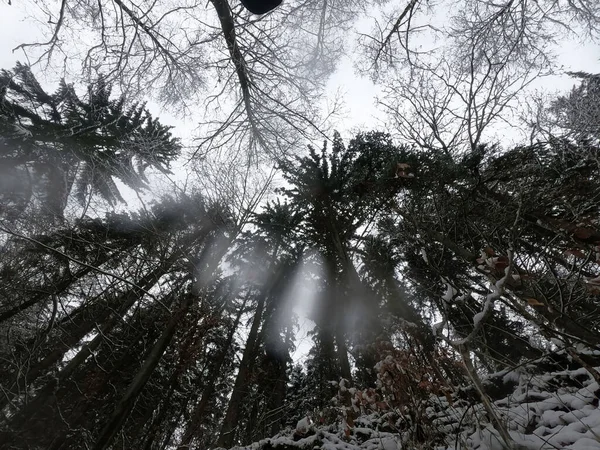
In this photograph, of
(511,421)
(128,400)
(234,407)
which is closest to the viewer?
(511,421)

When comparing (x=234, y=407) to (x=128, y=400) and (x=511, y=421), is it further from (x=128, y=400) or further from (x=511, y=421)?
(x=511, y=421)

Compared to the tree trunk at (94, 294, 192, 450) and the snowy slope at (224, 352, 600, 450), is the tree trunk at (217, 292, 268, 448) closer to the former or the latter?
the tree trunk at (94, 294, 192, 450)

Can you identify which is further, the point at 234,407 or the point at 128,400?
the point at 234,407

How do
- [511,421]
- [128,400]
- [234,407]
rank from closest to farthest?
[511,421] < [128,400] < [234,407]

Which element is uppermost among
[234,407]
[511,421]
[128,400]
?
[234,407]

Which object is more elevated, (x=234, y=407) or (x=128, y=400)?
(x=234, y=407)

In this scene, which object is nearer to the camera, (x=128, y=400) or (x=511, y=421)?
(x=511, y=421)

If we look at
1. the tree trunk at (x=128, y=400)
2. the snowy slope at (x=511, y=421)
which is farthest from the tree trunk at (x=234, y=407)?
the snowy slope at (x=511, y=421)

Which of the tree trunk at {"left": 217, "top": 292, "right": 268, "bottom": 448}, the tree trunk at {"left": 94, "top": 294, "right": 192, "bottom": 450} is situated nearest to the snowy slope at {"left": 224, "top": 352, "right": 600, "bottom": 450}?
the tree trunk at {"left": 94, "top": 294, "right": 192, "bottom": 450}

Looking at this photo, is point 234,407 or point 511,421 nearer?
point 511,421

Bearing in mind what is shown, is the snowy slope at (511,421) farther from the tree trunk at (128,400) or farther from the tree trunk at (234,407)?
the tree trunk at (234,407)

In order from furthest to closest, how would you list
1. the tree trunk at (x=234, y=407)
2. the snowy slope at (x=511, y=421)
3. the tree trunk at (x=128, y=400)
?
the tree trunk at (x=234, y=407) < the tree trunk at (x=128, y=400) < the snowy slope at (x=511, y=421)

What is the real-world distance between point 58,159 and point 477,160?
12.9 metres

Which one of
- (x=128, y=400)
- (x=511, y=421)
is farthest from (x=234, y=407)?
(x=511, y=421)
